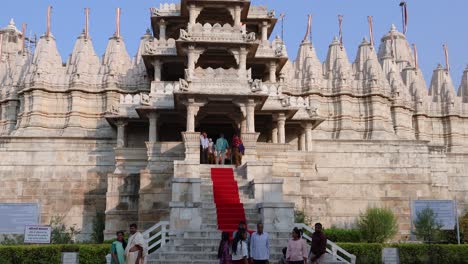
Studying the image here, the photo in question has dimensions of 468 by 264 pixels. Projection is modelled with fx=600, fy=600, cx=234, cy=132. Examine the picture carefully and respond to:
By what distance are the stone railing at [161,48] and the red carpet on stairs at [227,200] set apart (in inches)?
407

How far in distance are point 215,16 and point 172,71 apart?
422 centimetres

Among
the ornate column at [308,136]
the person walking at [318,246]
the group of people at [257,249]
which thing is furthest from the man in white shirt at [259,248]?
the ornate column at [308,136]

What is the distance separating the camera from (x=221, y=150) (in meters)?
28.3

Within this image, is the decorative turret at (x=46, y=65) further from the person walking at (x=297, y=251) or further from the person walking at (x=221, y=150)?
the person walking at (x=297, y=251)

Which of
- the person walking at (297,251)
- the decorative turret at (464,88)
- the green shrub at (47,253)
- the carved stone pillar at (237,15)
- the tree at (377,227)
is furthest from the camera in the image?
the decorative turret at (464,88)

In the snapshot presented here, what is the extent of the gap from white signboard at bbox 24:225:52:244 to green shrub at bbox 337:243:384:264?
10.1 m

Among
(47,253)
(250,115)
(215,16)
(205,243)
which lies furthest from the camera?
(215,16)

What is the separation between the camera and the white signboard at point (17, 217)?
74.1 ft

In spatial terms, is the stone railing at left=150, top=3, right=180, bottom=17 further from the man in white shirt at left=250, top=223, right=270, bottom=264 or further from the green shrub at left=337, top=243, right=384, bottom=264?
the man in white shirt at left=250, top=223, right=270, bottom=264

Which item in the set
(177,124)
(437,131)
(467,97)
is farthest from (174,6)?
(467,97)

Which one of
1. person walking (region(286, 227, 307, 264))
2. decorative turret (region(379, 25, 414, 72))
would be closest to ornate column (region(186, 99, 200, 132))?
person walking (region(286, 227, 307, 264))

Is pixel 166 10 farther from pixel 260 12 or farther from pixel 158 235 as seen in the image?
pixel 158 235

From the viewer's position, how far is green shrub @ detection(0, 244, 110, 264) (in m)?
19.0

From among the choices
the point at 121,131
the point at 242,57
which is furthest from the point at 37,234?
the point at 242,57
